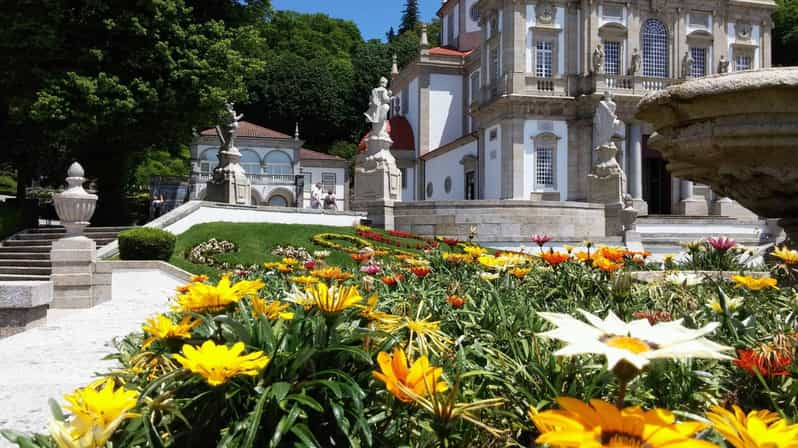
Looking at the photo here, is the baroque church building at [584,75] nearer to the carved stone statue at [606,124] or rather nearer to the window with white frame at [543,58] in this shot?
the window with white frame at [543,58]

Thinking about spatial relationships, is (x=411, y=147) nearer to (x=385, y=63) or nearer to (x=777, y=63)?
(x=385, y=63)

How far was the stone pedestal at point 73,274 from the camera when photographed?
34.6 ft

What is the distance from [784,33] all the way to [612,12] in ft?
80.8

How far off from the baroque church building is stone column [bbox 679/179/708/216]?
0.18ft

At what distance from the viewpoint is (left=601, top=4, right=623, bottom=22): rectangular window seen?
33719 millimetres

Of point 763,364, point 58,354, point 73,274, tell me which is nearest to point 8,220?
point 73,274

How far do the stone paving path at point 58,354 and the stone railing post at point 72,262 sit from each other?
0.35 meters

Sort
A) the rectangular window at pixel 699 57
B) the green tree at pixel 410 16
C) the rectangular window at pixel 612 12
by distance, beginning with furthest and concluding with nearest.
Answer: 1. the green tree at pixel 410 16
2. the rectangular window at pixel 699 57
3. the rectangular window at pixel 612 12

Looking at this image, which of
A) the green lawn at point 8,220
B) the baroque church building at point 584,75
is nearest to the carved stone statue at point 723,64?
the baroque church building at point 584,75

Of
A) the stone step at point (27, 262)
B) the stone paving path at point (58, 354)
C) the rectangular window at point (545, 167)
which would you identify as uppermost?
the rectangular window at point (545, 167)

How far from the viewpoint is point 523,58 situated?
109ft

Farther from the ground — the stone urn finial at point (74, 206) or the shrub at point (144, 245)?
the stone urn finial at point (74, 206)

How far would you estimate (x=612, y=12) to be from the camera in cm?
3378

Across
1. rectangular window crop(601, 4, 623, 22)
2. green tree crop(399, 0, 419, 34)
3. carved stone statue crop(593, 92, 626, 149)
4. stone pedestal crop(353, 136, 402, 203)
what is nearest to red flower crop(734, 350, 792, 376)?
stone pedestal crop(353, 136, 402, 203)
